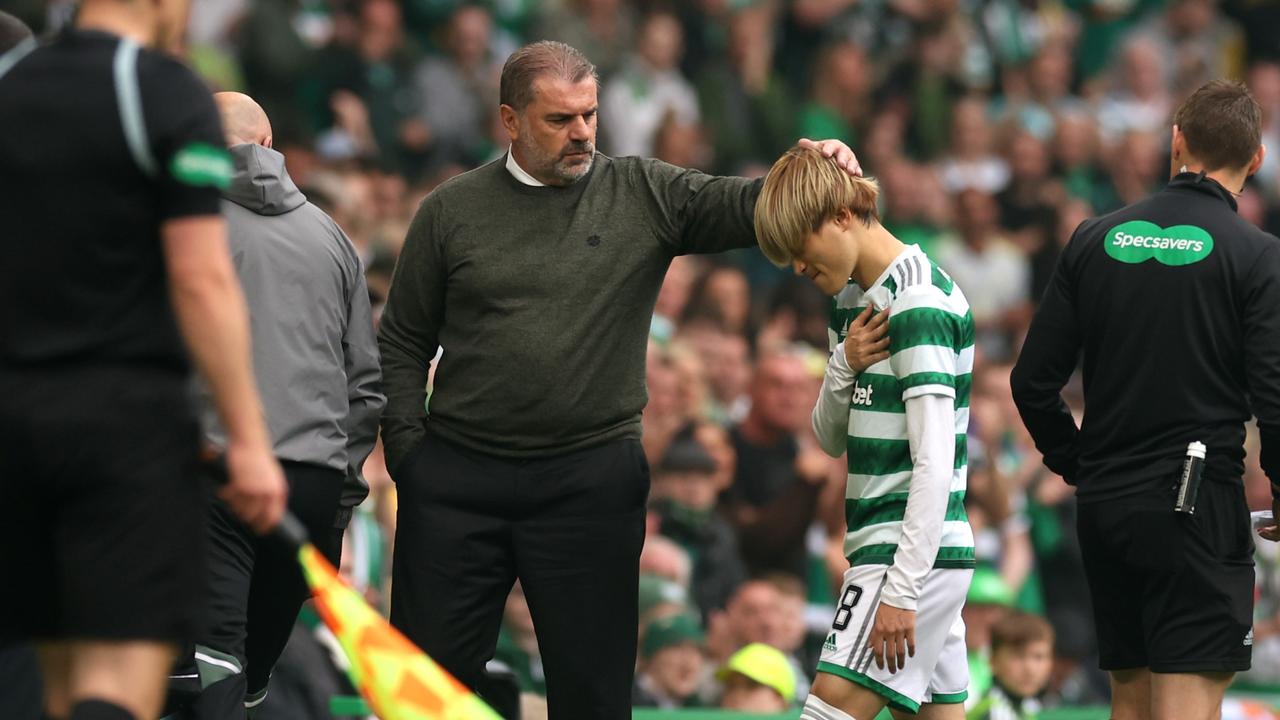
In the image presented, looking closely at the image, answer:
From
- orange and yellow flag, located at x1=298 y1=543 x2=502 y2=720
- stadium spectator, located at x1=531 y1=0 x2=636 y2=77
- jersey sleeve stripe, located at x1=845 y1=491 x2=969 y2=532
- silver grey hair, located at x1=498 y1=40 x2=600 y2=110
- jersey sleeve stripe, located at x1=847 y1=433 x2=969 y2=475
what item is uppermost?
stadium spectator, located at x1=531 y1=0 x2=636 y2=77

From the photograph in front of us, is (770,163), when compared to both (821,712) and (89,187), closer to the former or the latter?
(821,712)

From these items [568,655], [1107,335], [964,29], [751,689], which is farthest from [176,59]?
[964,29]

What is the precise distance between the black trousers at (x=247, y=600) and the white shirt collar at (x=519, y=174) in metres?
1.04

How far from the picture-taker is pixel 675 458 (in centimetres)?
921

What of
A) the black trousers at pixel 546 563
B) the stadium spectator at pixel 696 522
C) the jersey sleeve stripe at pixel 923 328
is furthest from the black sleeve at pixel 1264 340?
the stadium spectator at pixel 696 522

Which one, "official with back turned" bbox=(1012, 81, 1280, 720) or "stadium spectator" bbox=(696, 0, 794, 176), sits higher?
"stadium spectator" bbox=(696, 0, 794, 176)

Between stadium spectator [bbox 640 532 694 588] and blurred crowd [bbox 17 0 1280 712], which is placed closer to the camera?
stadium spectator [bbox 640 532 694 588]

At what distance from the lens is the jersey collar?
5.65 metres

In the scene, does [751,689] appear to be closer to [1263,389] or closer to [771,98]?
[1263,389]

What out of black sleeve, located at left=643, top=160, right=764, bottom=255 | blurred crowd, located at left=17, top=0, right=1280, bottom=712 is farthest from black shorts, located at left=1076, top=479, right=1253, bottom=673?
blurred crowd, located at left=17, top=0, right=1280, bottom=712

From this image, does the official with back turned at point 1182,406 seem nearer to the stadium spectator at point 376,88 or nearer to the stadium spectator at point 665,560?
the stadium spectator at point 665,560

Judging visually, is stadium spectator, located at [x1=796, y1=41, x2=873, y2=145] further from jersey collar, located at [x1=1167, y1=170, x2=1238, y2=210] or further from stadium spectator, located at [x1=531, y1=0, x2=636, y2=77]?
jersey collar, located at [x1=1167, y1=170, x2=1238, y2=210]

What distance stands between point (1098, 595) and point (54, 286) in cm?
343

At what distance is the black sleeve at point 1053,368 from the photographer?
229 inches
